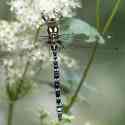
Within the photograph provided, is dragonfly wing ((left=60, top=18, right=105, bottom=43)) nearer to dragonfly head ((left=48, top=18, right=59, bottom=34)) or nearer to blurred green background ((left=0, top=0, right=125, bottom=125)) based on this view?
dragonfly head ((left=48, top=18, right=59, bottom=34))

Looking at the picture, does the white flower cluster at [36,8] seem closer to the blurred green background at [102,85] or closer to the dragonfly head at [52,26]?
the dragonfly head at [52,26]

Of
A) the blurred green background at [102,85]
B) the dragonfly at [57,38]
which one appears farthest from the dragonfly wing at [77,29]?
the blurred green background at [102,85]

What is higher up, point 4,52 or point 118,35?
point 118,35

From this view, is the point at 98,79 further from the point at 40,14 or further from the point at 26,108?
the point at 40,14

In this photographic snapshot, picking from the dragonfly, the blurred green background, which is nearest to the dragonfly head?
the dragonfly

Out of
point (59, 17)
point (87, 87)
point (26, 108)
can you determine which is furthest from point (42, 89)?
point (59, 17)

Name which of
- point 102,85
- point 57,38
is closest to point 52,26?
point 57,38

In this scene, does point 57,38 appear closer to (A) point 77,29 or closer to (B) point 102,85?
(A) point 77,29
